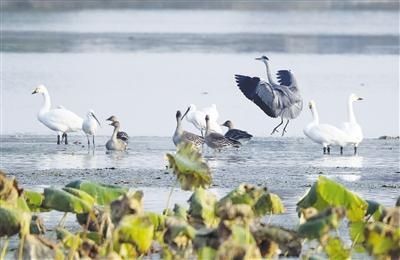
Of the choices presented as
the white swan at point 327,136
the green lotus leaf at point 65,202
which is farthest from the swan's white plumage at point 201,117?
the green lotus leaf at point 65,202

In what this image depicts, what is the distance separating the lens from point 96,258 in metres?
6.54

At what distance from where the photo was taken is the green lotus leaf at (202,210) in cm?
695

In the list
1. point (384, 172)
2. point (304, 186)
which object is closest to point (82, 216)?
point (304, 186)

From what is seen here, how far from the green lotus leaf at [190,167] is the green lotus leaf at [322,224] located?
2.55 ft

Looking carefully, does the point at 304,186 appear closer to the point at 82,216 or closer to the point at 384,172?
the point at 384,172

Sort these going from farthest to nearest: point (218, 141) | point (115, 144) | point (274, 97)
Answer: point (274, 97)
point (218, 141)
point (115, 144)

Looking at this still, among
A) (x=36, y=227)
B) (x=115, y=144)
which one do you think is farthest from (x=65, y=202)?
(x=115, y=144)

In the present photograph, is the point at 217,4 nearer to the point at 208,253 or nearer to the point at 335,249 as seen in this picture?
the point at 335,249

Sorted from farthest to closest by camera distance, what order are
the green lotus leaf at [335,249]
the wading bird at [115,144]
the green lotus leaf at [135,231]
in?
the wading bird at [115,144] < the green lotus leaf at [335,249] < the green lotus leaf at [135,231]

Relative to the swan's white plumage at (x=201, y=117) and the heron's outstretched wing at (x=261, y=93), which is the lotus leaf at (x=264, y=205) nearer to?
the swan's white plumage at (x=201, y=117)

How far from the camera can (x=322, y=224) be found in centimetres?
624

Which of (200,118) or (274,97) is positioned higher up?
(274,97)

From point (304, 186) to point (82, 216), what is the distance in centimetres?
474

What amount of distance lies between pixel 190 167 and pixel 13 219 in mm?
1083
